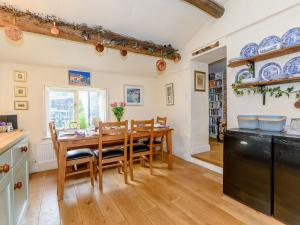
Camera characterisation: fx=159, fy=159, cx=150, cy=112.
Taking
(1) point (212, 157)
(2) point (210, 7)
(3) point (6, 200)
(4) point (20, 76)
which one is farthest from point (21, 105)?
(1) point (212, 157)

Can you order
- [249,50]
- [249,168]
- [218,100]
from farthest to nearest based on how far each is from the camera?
[218,100]
[249,50]
[249,168]

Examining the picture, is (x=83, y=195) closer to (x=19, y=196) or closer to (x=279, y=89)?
(x=19, y=196)

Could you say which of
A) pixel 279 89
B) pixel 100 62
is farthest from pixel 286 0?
pixel 100 62

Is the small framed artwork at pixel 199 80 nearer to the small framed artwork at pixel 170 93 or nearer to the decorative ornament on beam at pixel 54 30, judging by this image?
the small framed artwork at pixel 170 93

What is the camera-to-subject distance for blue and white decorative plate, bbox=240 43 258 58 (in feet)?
7.19

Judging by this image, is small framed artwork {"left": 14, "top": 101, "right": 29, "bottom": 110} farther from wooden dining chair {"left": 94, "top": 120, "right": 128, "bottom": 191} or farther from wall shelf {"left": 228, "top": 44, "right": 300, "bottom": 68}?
wall shelf {"left": 228, "top": 44, "right": 300, "bottom": 68}

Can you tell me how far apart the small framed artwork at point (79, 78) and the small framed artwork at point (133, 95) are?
905mm

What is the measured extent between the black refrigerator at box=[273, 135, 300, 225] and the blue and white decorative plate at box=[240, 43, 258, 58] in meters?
1.24

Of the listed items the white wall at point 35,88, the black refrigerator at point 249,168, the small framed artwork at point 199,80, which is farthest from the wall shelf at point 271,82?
the white wall at point 35,88

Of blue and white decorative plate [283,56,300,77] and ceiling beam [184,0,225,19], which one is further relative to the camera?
ceiling beam [184,0,225,19]

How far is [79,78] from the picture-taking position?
3.41 m

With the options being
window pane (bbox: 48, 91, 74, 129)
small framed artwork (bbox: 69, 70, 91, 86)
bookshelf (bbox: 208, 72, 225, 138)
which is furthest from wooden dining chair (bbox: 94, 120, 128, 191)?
bookshelf (bbox: 208, 72, 225, 138)

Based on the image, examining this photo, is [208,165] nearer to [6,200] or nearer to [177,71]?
[177,71]

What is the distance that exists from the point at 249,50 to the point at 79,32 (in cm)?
250
